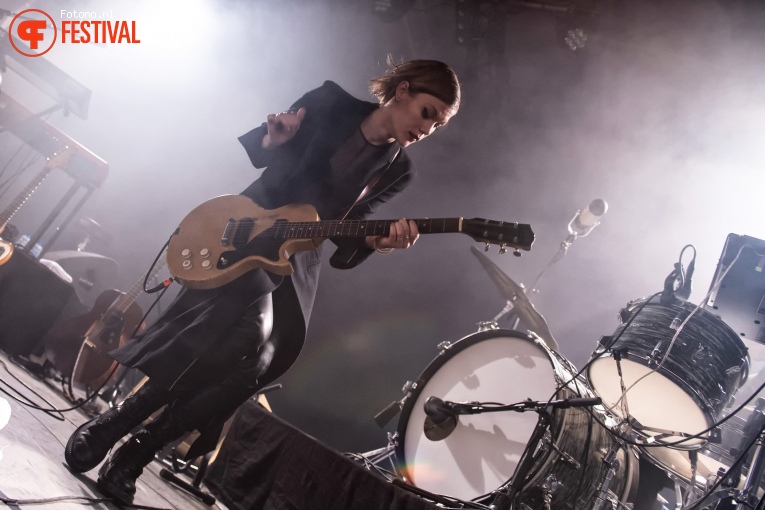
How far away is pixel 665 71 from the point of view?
5.95m

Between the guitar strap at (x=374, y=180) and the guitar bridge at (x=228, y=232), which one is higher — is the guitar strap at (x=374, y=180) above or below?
above

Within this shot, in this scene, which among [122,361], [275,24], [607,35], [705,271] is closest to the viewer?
[122,361]

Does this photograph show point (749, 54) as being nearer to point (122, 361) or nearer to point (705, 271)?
point (705, 271)

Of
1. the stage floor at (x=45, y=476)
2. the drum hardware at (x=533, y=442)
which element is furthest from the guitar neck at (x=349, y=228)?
the stage floor at (x=45, y=476)

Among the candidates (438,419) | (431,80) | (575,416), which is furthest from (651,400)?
(431,80)

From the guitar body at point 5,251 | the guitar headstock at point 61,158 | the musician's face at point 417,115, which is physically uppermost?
the musician's face at point 417,115

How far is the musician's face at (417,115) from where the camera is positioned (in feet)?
8.25

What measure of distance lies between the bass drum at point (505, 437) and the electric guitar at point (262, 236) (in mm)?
617

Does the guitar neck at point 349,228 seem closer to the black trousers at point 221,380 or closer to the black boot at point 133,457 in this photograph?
the black trousers at point 221,380

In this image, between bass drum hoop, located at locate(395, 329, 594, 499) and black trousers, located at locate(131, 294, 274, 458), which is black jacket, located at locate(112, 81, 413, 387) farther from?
bass drum hoop, located at locate(395, 329, 594, 499)

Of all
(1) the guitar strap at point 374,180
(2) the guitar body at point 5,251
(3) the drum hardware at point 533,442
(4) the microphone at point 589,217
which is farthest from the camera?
(2) the guitar body at point 5,251

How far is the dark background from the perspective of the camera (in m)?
5.68

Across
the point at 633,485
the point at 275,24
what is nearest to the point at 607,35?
the point at 275,24

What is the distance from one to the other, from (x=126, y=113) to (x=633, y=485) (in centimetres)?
Result: 815
